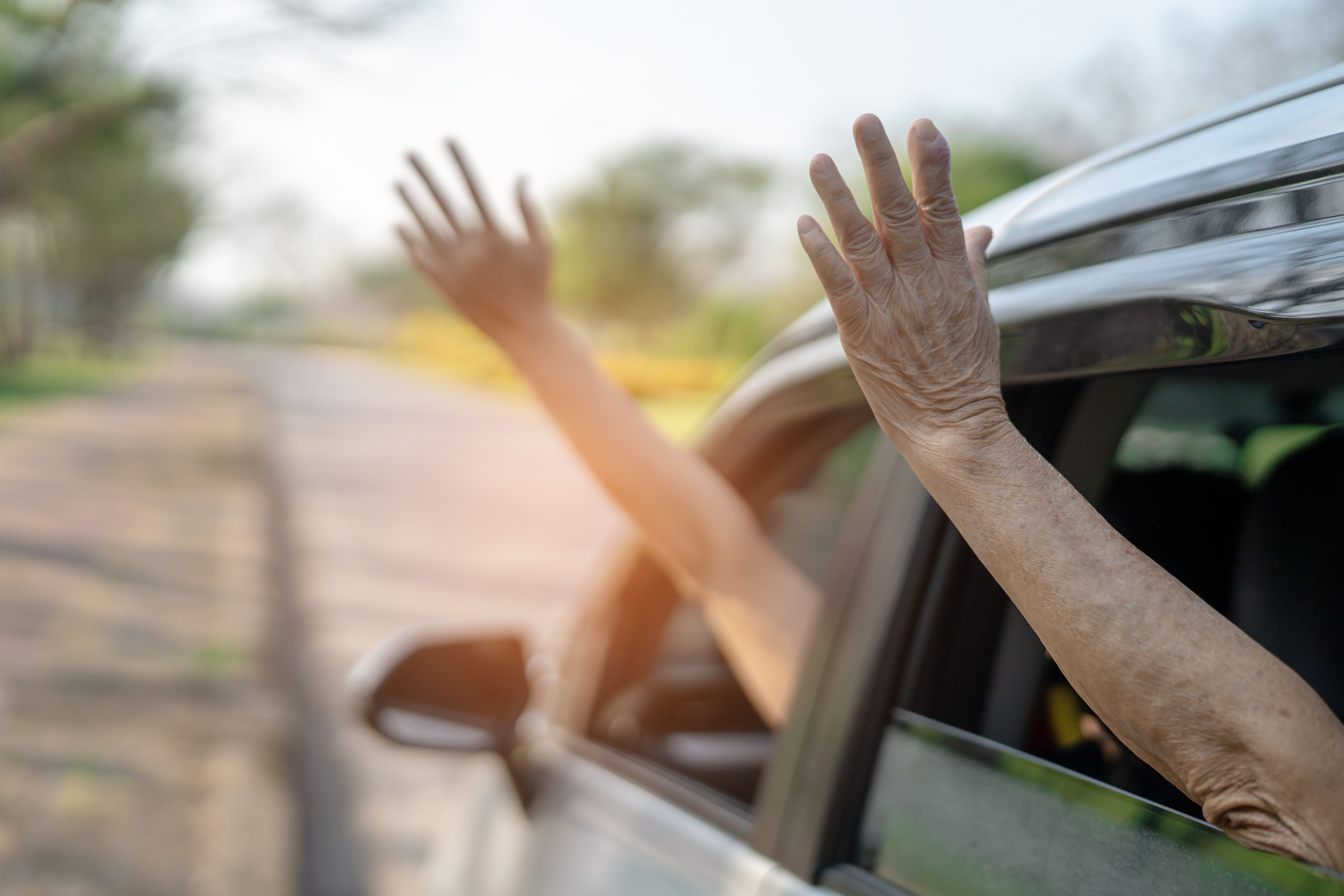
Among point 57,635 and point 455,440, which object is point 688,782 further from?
point 455,440

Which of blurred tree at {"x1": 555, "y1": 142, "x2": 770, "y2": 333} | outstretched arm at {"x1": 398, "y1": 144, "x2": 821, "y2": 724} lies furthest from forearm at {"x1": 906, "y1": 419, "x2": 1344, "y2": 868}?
blurred tree at {"x1": 555, "y1": 142, "x2": 770, "y2": 333}

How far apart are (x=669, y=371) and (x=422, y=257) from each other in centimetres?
4410

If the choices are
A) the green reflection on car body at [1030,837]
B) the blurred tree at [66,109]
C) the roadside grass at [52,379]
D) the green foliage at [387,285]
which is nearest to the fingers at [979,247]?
the green reflection on car body at [1030,837]

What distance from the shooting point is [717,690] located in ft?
8.41

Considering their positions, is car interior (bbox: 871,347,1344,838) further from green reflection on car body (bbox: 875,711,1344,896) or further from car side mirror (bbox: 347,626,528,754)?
car side mirror (bbox: 347,626,528,754)

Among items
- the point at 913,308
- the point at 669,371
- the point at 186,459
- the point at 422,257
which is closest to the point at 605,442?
the point at 422,257

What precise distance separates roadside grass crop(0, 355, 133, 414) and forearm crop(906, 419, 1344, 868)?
23.2 m

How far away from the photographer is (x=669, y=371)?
150 ft

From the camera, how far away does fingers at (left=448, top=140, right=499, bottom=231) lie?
1.71m

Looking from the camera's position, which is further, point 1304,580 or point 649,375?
point 649,375

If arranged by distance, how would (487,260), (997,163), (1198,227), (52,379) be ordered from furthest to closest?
(52,379), (997,163), (487,260), (1198,227)

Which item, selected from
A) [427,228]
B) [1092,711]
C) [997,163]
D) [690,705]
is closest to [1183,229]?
[1092,711]

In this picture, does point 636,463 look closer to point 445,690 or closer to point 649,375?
point 445,690

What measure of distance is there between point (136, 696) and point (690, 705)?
15.0 ft
